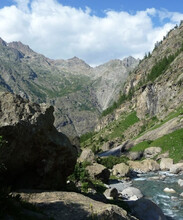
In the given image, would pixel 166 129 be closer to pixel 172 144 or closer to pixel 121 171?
pixel 172 144

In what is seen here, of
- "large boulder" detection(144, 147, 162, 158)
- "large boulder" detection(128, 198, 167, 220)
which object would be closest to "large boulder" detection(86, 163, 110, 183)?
"large boulder" detection(128, 198, 167, 220)

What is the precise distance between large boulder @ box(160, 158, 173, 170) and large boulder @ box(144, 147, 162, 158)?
6.03 m

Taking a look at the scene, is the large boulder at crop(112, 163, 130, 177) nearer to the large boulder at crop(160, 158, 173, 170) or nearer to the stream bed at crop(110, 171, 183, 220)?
the stream bed at crop(110, 171, 183, 220)

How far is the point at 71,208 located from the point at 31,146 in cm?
551

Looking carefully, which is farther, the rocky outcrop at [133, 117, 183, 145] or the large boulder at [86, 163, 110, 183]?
the rocky outcrop at [133, 117, 183, 145]

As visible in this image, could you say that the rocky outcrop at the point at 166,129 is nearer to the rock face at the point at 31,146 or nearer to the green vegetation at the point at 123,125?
the green vegetation at the point at 123,125

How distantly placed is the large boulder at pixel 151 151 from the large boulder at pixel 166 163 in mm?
6030

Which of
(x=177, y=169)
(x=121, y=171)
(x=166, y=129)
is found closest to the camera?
(x=177, y=169)

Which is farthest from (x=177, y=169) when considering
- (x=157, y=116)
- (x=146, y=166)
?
(x=157, y=116)

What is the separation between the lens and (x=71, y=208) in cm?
1473

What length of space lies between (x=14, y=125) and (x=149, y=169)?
48047mm

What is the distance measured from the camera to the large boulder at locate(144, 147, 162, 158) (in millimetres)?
65188

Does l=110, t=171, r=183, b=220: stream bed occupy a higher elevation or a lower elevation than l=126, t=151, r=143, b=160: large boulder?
lower

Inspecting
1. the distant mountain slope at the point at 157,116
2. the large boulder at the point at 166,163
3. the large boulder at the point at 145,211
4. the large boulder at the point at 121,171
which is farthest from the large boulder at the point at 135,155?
the large boulder at the point at 145,211
